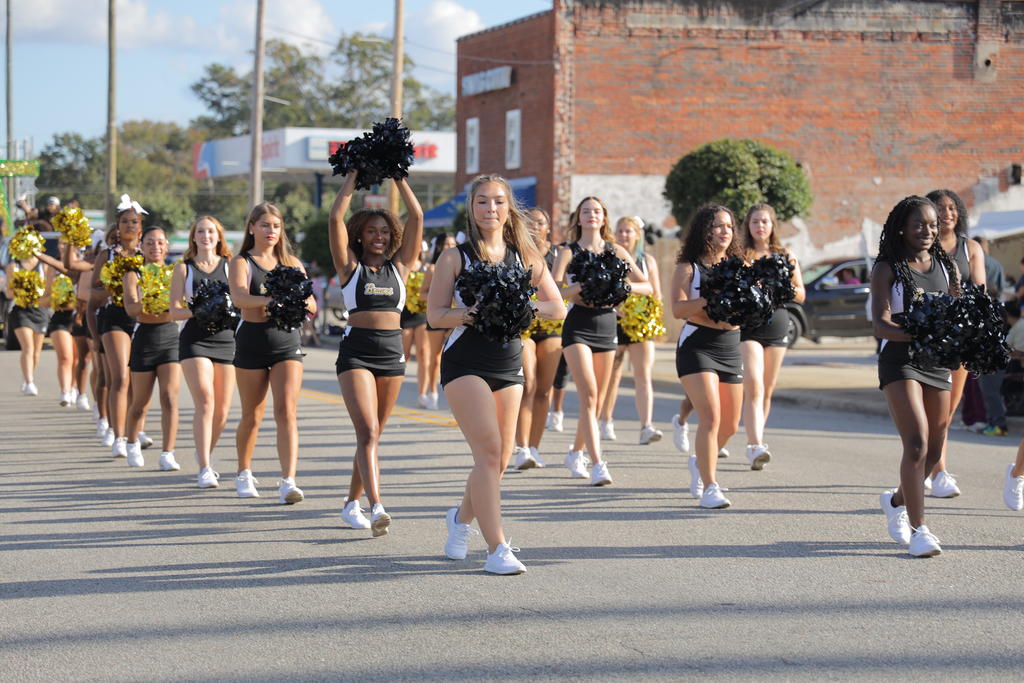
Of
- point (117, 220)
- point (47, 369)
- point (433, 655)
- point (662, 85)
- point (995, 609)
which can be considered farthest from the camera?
point (662, 85)

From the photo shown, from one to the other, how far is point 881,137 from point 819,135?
1627 millimetres

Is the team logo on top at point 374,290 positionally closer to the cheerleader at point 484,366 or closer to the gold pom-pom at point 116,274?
the cheerleader at point 484,366

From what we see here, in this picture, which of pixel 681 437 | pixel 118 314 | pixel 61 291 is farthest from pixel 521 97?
pixel 118 314

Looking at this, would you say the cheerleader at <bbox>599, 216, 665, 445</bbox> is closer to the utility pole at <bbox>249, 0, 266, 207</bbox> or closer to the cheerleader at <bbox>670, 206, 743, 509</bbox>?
the cheerleader at <bbox>670, 206, 743, 509</bbox>

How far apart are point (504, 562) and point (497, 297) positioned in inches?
51.0

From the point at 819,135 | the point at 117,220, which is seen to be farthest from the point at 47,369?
the point at 819,135

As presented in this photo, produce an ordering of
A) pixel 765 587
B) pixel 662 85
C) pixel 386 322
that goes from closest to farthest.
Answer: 1. pixel 765 587
2. pixel 386 322
3. pixel 662 85

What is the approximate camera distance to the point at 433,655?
520 centimetres

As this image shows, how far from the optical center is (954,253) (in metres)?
8.54

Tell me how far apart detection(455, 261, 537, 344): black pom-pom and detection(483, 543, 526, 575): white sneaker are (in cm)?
102

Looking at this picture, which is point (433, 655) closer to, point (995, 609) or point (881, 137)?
point (995, 609)

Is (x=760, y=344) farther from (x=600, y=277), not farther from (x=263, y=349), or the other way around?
(x=263, y=349)

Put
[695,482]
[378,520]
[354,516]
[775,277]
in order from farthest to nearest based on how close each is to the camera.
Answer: [775,277] → [695,482] → [354,516] → [378,520]

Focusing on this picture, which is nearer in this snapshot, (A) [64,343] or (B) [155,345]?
(B) [155,345]
